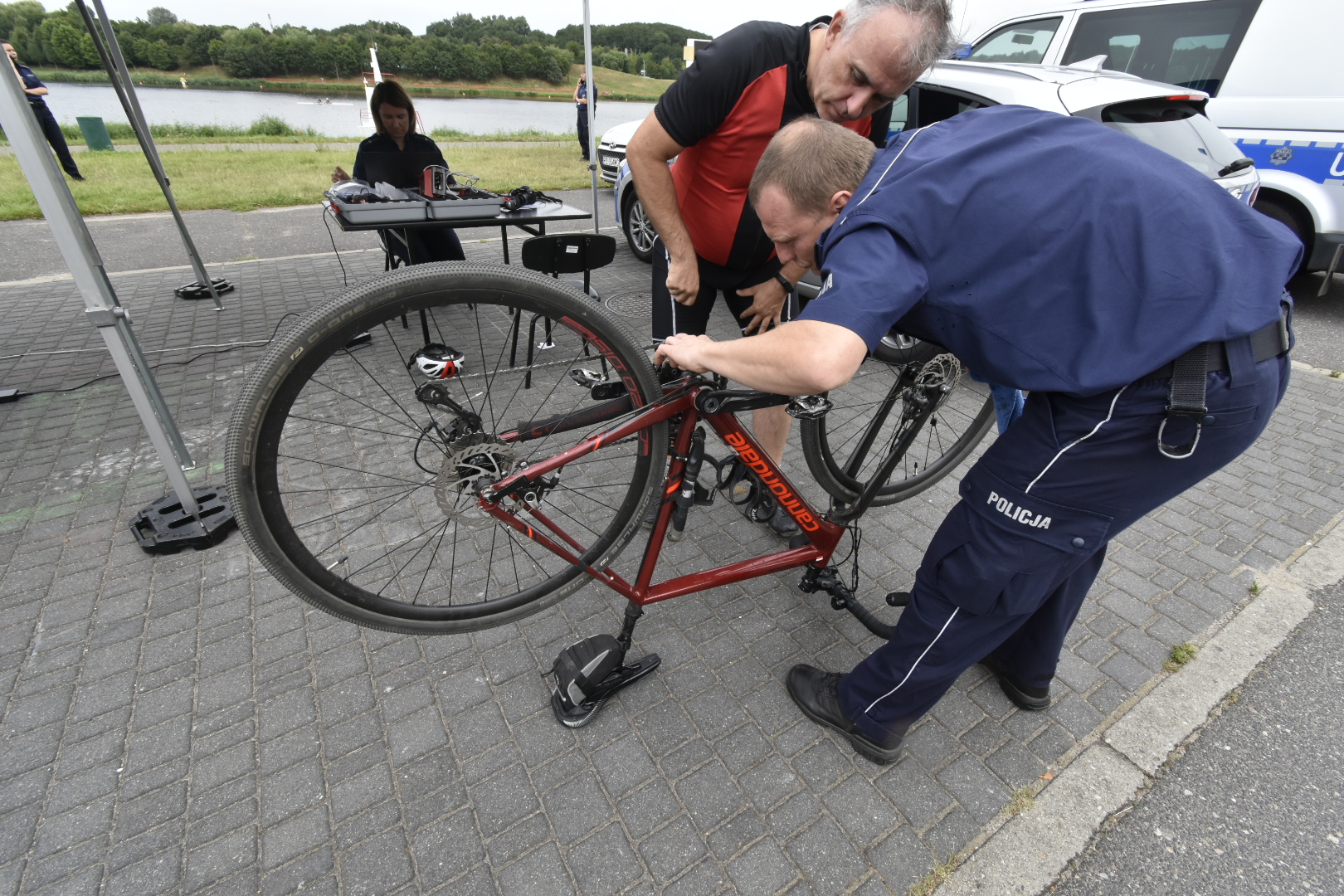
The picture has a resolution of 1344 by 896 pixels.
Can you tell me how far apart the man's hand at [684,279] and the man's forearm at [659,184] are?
3cm

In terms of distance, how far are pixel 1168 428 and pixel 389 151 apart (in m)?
5.15

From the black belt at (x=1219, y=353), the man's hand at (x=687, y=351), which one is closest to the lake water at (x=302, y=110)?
the man's hand at (x=687, y=351)

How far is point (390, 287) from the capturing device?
1387 mm

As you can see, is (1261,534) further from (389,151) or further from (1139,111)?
(389,151)

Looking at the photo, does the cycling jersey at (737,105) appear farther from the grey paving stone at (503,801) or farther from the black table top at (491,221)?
the black table top at (491,221)

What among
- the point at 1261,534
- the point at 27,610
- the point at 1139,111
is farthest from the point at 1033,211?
the point at 1139,111

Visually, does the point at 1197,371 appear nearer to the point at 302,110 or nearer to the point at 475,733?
the point at 475,733

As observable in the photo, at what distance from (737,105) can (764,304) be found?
670 mm

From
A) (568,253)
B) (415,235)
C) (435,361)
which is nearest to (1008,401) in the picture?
(568,253)

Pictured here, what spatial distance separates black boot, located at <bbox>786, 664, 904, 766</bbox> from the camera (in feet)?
5.98

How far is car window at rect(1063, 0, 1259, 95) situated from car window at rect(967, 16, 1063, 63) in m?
0.23

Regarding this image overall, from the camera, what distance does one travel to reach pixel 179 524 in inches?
102

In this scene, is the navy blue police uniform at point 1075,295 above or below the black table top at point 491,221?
above

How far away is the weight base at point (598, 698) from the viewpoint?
6.23 ft
